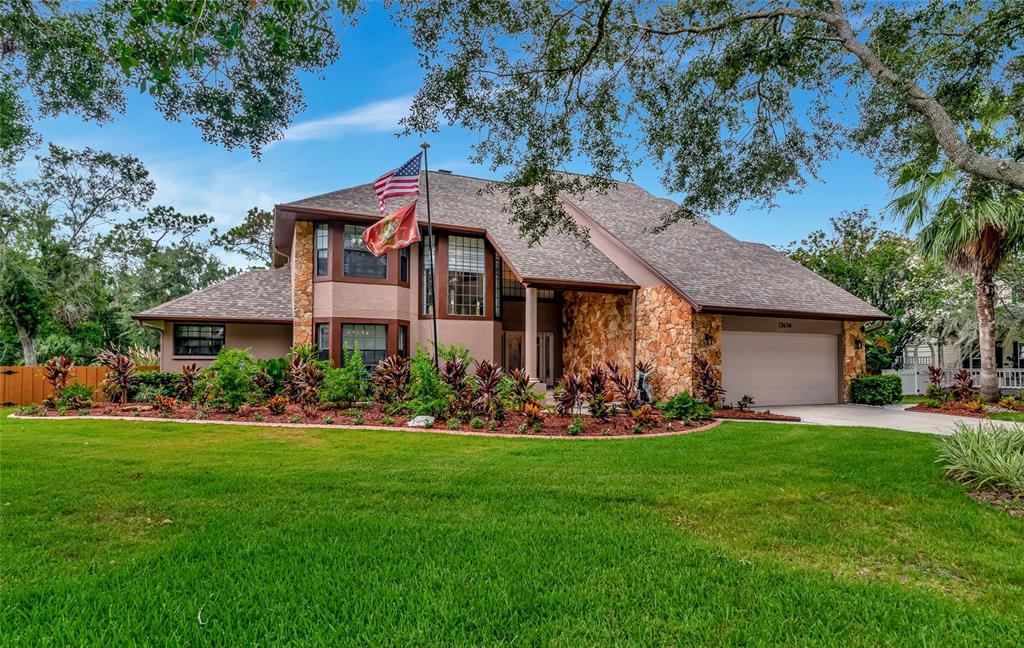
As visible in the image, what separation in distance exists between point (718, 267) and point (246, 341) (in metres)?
14.6

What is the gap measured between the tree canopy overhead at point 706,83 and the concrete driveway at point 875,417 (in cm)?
525

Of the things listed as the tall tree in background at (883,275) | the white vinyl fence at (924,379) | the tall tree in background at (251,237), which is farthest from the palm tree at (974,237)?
the tall tree in background at (251,237)

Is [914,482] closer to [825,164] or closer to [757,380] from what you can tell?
[825,164]

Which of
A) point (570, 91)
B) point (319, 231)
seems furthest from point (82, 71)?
point (319, 231)

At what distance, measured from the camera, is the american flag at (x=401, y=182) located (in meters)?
12.6

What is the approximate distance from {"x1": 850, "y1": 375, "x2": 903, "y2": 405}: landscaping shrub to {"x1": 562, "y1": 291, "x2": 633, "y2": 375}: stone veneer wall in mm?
6798

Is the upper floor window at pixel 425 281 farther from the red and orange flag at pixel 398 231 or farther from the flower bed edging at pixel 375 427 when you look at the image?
the flower bed edging at pixel 375 427

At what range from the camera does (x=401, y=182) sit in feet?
41.3

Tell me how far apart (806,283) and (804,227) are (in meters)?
10.2

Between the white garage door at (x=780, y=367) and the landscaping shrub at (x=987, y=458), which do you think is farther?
the white garage door at (x=780, y=367)

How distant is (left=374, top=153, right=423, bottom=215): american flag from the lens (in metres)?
12.6

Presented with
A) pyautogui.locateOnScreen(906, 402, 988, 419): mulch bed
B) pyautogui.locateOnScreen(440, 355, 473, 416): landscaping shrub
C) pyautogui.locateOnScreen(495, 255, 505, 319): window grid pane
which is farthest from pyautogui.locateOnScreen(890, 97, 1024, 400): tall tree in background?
pyautogui.locateOnScreen(440, 355, 473, 416): landscaping shrub

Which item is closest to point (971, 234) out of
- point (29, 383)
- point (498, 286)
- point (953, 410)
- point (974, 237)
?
point (974, 237)

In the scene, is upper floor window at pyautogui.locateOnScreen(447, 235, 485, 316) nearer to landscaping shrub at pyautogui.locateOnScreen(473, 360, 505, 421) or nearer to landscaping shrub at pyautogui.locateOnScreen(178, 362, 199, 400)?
landscaping shrub at pyautogui.locateOnScreen(473, 360, 505, 421)
